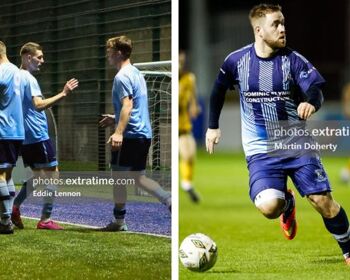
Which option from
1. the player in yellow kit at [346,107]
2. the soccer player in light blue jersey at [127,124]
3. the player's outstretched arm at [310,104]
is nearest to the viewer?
the player's outstretched arm at [310,104]

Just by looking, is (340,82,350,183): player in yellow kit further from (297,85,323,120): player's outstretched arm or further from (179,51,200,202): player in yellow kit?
(297,85,323,120): player's outstretched arm

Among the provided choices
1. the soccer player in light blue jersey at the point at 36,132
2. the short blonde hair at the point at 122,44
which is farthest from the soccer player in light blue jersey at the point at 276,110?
the soccer player in light blue jersey at the point at 36,132

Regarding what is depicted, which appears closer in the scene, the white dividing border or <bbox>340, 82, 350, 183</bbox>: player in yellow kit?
the white dividing border

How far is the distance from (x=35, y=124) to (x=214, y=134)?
4.08 ft

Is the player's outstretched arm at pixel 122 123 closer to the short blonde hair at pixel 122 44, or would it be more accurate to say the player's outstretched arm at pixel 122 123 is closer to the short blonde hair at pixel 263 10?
the short blonde hair at pixel 122 44

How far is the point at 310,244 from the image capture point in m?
7.52

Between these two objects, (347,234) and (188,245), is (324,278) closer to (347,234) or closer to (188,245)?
(347,234)

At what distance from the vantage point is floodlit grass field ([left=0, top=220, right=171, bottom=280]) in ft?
22.4

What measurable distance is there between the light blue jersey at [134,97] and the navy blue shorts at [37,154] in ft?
1.79

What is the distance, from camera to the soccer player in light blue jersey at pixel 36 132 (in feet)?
22.7

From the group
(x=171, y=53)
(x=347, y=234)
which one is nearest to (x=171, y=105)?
(x=171, y=53)

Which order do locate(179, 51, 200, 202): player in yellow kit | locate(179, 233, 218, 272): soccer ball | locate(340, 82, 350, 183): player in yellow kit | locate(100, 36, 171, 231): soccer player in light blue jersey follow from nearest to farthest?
1. locate(100, 36, 171, 231): soccer player in light blue jersey
2. locate(179, 233, 218, 272): soccer ball
3. locate(340, 82, 350, 183): player in yellow kit
4. locate(179, 51, 200, 202): player in yellow kit

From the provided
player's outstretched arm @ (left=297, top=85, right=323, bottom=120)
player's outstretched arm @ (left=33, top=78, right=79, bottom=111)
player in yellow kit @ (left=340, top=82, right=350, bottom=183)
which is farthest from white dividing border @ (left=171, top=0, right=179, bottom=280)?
player in yellow kit @ (left=340, top=82, right=350, bottom=183)

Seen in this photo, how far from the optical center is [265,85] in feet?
22.6
